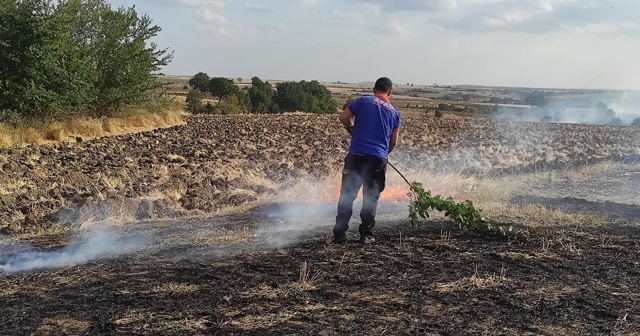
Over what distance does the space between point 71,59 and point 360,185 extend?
19551 millimetres

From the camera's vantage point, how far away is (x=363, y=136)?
657 centimetres

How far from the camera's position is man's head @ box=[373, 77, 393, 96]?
6.64m

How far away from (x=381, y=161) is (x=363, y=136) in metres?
0.36

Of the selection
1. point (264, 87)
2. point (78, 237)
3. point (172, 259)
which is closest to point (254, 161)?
point (78, 237)

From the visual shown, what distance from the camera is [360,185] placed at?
21.8ft

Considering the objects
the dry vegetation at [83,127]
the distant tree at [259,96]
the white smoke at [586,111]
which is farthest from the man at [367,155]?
the distant tree at [259,96]

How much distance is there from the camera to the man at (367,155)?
259 inches

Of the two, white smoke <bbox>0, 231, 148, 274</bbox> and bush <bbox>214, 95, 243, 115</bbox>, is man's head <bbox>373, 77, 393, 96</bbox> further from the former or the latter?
bush <bbox>214, 95, 243, 115</bbox>

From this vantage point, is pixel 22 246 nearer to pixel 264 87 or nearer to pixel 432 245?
pixel 432 245

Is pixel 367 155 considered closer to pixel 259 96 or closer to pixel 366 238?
pixel 366 238

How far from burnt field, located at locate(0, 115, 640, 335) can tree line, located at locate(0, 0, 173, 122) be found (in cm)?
929

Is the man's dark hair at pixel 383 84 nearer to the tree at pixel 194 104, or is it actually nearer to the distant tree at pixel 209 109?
→ the distant tree at pixel 209 109

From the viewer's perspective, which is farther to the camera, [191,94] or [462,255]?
[191,94]

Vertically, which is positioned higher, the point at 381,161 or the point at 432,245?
the point at 381,161
